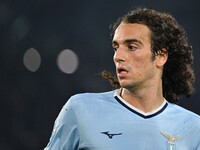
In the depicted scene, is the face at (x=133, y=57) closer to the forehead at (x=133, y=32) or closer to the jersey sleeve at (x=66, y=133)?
the forehead at (x=133, y=32)

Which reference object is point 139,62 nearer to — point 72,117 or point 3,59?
point 72,117

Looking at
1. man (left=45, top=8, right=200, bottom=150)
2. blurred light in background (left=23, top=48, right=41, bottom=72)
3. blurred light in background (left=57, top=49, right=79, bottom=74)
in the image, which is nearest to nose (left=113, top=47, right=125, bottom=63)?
man (left=45, top=8, right=200, bottom=150)

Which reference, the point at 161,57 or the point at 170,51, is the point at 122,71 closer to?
the point at 161,57

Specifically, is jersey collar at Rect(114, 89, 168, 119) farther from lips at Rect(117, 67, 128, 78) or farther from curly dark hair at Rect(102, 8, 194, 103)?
curly dark hair at Rect(102, 8, 194, 103)

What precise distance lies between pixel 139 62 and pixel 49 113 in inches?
206

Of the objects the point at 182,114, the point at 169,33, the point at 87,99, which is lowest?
the point at 182,114

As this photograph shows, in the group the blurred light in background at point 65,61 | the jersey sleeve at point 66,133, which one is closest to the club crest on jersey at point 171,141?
the jersey sleeve at point 66,133

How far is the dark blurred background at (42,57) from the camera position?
7.18 meters

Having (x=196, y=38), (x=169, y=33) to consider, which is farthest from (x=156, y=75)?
(x=196, y=38)

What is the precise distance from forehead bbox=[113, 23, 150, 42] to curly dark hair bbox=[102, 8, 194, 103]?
0.29 ft

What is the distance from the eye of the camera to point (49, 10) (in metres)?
7.51

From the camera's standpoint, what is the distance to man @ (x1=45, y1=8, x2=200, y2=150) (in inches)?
92.0

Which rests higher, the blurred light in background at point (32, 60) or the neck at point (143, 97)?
the blurred light in background at point (32, 60)

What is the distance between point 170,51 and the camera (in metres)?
2.92
